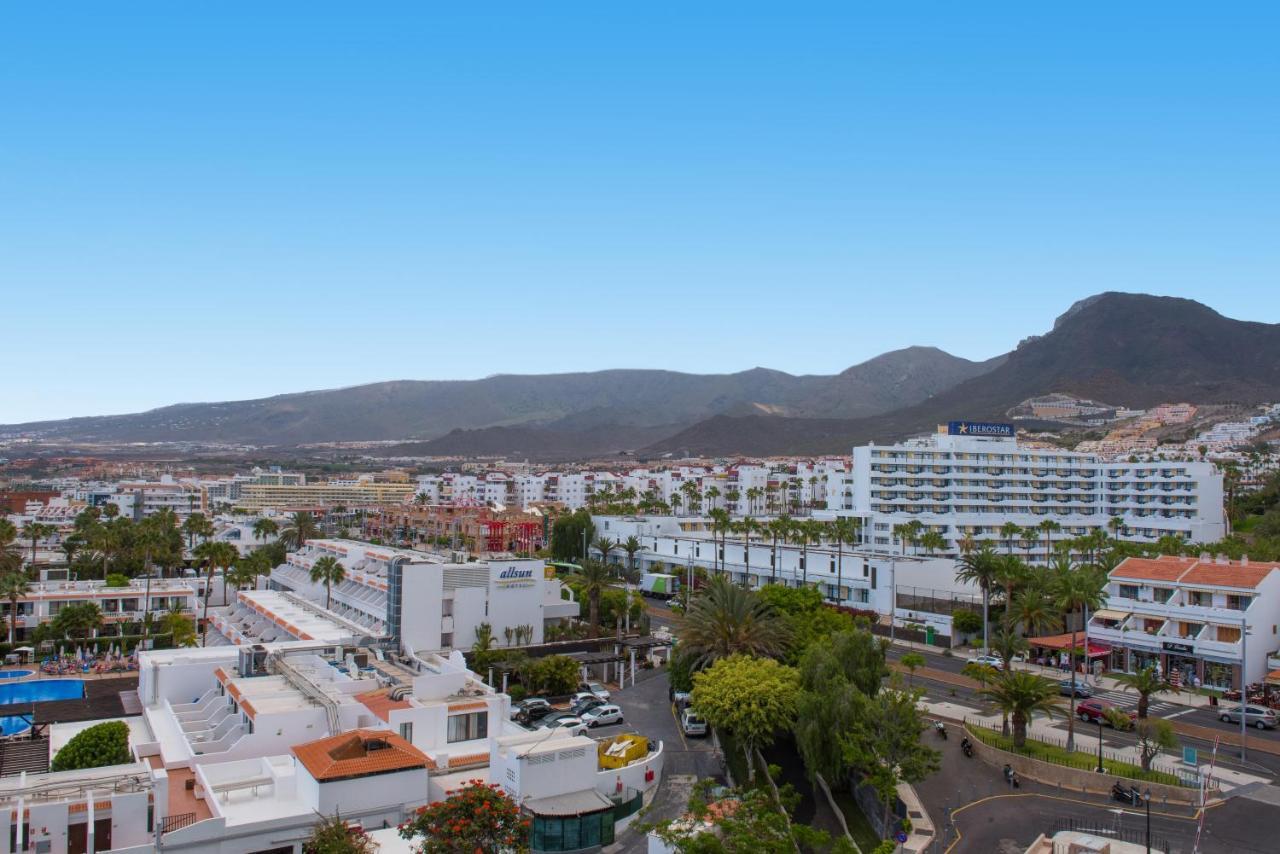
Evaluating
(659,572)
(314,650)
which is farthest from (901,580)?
(314,650)

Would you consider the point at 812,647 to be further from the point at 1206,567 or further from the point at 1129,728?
the point at 1206,567

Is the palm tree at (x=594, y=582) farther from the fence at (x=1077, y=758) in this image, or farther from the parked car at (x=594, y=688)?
the fence at (x=1077, y=758)

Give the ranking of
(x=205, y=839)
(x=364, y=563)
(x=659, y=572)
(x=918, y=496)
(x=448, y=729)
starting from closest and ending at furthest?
(x=205, y=839)
(x=448, y=729)
(x=364, y=563)
(x=659, y=572)
(x=918, y=496)

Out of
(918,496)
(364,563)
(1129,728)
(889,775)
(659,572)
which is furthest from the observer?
(918,496)

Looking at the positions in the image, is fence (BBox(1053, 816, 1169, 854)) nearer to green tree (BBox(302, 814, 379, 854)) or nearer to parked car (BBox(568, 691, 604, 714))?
green tree (BBox(302, 814, 379, 854))

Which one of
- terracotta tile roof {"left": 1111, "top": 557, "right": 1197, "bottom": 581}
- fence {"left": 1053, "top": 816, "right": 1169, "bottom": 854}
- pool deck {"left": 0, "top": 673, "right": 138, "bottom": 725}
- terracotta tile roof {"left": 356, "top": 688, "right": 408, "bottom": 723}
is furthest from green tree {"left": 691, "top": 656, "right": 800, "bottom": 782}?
terracotta tile roof {"left": 1111, "top": 557, "right": 1197, "bottom": 581}
